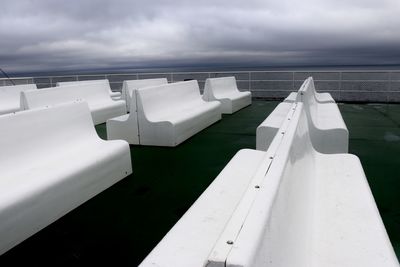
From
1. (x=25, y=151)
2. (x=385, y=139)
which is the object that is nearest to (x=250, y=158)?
(x=25, y=151)

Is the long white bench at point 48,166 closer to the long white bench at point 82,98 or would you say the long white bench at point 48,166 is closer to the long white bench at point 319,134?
the long white bench at point 319,134

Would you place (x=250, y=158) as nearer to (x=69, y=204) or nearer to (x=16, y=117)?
(x=69, y=204)

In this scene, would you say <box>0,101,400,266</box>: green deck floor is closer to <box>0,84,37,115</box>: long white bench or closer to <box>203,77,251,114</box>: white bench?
<box>203,77,251,114</box>: white bench

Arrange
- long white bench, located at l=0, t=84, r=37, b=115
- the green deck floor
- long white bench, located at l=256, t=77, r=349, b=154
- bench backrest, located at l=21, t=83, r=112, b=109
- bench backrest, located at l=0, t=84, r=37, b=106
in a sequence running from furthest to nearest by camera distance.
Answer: bench backrest, located at l=0, t=84, r=37, b=106
long white bench, located at l=0, t=84, r=37, b=115
bench backrest, located at l=21, t=83, r=112, b=109
long white bench, located at l=256, t=77, r=349, b=154
the green deck floor

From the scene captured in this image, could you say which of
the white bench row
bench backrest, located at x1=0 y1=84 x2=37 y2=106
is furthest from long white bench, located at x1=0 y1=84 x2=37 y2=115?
the white bench row

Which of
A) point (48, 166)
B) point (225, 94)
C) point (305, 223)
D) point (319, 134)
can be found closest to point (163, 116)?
point (319, 134)

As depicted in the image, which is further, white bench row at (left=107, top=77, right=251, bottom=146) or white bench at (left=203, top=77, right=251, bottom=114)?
white bench at (left=203, top=77, right=251, bottom=114)
